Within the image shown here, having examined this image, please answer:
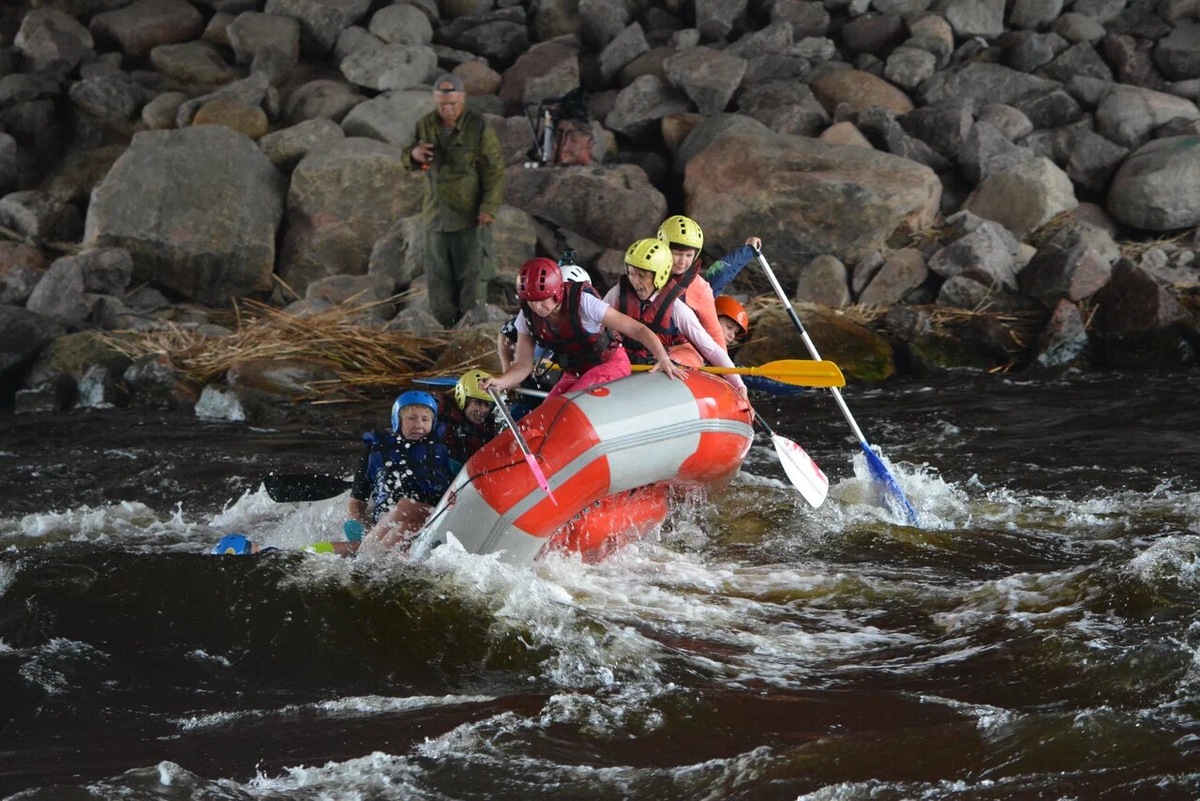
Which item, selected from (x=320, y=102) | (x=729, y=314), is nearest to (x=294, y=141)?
(x=320, y=102)

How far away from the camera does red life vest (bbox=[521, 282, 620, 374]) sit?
18.7ft

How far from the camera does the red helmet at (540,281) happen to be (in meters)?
5.49

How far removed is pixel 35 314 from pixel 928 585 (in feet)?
25.3

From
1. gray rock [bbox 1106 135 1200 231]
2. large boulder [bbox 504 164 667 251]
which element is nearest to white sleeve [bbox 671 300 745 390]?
large boulder [bbox 504 164 667 251]

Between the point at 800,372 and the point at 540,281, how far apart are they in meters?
1.24

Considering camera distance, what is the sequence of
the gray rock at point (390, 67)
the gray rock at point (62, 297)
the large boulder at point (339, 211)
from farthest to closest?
the gray rock at point (390, 67)
the large boulder at point (339, 211)
the gray rock at point (62, 297)

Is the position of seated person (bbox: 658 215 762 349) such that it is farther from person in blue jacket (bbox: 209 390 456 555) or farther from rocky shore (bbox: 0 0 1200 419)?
rocky shore (bbox: 0 0 1200 419)

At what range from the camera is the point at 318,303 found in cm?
1134

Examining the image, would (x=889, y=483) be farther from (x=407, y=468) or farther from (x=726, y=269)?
(x=407, y=468)

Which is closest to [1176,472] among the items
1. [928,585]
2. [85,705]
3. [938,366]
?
[928,585]

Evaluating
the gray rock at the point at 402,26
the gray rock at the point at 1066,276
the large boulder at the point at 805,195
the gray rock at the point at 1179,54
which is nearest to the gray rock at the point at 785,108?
the large boulder at the point at 805,195

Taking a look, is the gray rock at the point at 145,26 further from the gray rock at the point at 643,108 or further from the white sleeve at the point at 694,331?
the white sleeve at the point at 694,331

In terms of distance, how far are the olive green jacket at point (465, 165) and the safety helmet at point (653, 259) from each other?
13.2 ft

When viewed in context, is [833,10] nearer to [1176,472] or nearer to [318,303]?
[318,303]
